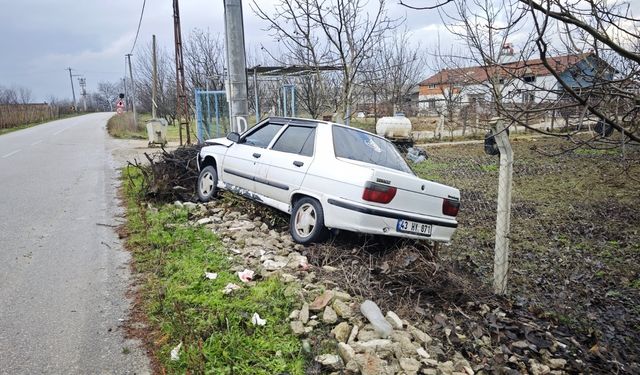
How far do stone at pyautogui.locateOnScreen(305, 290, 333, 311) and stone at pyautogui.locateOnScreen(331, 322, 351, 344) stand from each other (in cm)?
29

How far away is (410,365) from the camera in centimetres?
298

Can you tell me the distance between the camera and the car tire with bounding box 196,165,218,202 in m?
7.26

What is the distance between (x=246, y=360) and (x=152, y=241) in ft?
9.73

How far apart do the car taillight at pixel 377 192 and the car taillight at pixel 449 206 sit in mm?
874

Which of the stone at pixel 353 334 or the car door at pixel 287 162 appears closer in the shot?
the stone at pixel 353 334

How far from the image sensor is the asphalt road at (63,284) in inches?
124

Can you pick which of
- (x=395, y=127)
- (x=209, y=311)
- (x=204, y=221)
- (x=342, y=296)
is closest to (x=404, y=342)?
(x=342, y=296)

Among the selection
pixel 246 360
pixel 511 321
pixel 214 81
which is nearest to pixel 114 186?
pixel 246 360

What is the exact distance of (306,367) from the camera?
3.00 meters

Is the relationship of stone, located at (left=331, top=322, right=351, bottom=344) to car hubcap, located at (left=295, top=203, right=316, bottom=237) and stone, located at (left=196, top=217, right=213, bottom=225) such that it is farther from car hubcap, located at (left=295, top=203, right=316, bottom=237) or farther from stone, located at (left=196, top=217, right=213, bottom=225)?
stone, located at (left=196, top=217, right=213, bottom=225)

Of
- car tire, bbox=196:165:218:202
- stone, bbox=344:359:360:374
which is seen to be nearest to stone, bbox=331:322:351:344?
stone, bbox=344:359:360:374

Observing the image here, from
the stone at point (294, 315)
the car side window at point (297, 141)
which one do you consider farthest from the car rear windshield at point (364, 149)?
the stone at point (294, 315)

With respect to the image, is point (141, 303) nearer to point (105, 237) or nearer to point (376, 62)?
point (105, 237)

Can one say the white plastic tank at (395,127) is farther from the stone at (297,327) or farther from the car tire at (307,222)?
the stone at (297,327)
